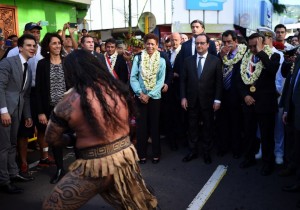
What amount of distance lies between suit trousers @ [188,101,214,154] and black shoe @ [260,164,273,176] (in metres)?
0.93

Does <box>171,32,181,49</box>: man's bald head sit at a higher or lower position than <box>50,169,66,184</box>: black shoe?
higher

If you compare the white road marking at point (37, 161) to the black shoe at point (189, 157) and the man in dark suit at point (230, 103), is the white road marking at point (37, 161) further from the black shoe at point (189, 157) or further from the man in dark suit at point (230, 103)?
the man in dark suit at point (230, 103)

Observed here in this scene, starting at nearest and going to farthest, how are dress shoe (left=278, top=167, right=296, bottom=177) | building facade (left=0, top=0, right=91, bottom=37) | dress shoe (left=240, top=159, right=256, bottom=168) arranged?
dress shoe (left=278, top=167, right=296, bottom=177)
dress shoe (left=240, top=159, right=256, bottom=168)
building facade (left=0, top=0, right=91, bottom=37)

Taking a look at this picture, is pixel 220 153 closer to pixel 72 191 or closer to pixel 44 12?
pixel 72 191

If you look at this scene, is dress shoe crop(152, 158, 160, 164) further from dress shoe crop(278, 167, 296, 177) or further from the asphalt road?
dress shoe crop(278, 167, 296, 177)

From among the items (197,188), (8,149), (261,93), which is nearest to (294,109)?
(261,93)

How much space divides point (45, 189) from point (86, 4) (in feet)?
34.4

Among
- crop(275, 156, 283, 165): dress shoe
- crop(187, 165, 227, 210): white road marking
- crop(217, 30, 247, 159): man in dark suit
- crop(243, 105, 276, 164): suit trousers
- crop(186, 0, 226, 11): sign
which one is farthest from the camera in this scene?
crop(186, 0, 226, 11): sign

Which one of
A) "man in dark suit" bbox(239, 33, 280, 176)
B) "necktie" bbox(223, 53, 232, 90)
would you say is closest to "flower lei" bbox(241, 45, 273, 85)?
"man in dark suit" bbox(239, 33, 280, 176)

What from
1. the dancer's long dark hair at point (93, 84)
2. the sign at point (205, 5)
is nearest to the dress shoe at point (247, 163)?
the dancer's long dark hair at point (93, 84)

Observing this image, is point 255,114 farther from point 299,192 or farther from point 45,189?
point 45,189

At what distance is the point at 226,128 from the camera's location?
240 inches

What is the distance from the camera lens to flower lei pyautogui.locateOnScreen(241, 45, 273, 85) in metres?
5.09

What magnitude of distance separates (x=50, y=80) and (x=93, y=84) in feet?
8.26
